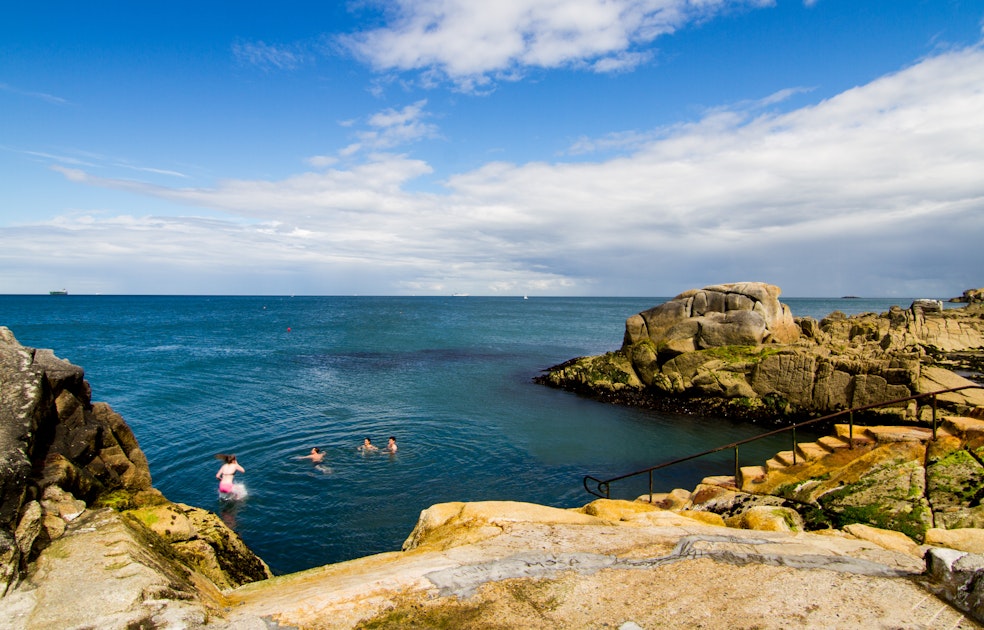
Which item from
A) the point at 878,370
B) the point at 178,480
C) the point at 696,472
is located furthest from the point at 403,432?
the point at 878,370

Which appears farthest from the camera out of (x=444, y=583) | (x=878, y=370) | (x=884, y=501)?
(x=878, y=370)

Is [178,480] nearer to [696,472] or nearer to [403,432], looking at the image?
[403,432]

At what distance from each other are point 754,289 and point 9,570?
123 ft

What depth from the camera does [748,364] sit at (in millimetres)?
28141

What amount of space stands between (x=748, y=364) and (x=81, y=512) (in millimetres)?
29769

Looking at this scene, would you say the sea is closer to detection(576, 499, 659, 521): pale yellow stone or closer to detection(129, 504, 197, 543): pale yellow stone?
detection(129, 504, 197, 543): pale yellow stone

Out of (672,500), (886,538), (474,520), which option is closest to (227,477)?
(474,520)

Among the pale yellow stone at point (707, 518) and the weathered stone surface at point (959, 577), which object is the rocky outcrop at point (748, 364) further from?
the weathered stone surface at point (959, 577)

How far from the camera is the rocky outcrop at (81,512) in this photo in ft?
16.4

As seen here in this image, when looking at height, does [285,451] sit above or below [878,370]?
below

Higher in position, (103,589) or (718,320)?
(718,320)

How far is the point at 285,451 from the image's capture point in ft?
68.9

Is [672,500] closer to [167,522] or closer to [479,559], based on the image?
[479,559]

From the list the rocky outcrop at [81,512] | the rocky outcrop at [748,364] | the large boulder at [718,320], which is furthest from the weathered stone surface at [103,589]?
the large boulder at [718,320]
